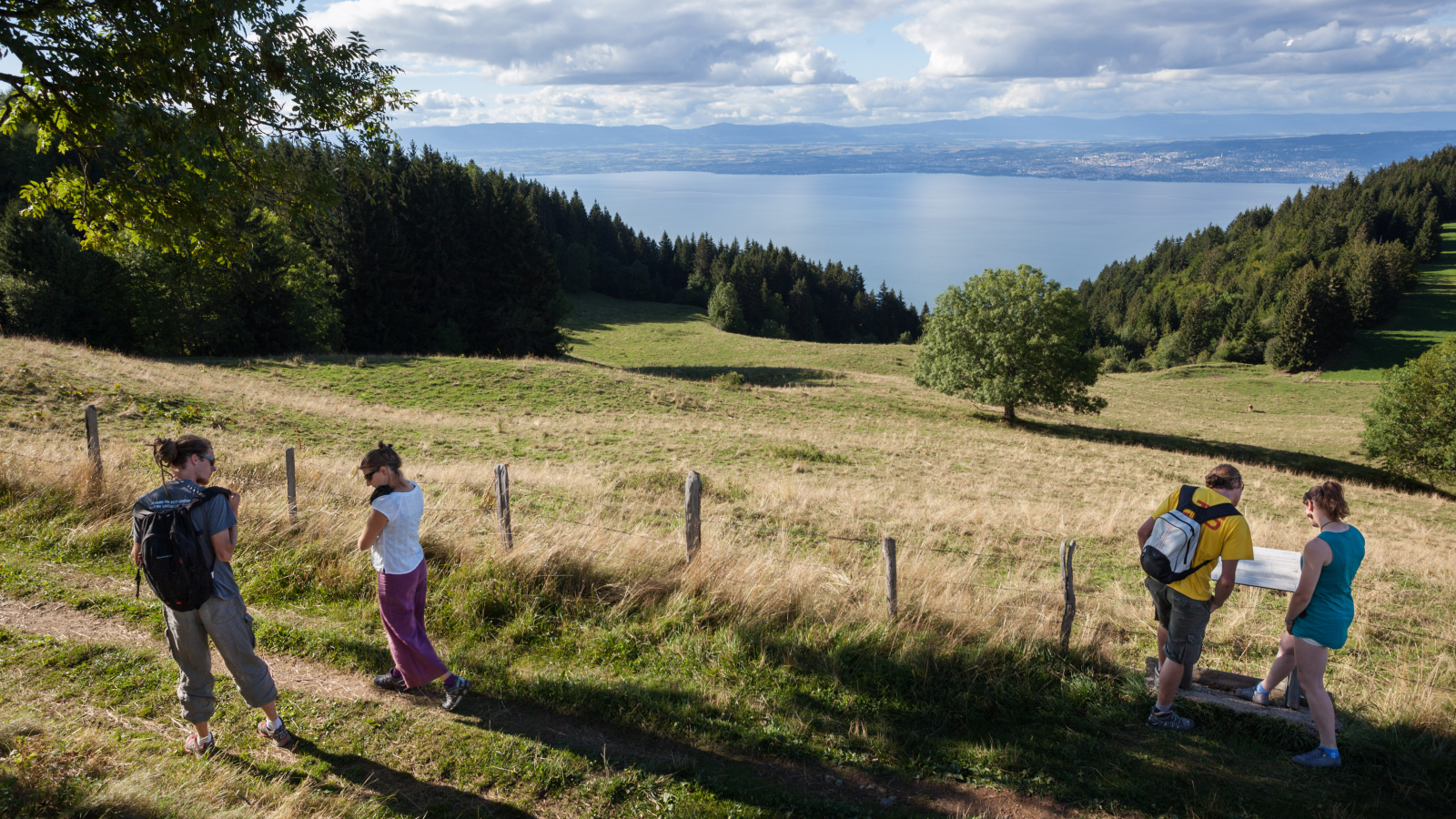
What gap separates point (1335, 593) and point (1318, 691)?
26.8 inches

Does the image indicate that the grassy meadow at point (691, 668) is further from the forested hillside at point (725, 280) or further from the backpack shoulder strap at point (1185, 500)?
the forested hillside at point (725, 280)

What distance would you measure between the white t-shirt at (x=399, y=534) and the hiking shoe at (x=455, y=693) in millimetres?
916

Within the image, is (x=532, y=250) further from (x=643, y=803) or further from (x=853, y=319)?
(x=853, y=319)

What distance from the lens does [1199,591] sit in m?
5.05

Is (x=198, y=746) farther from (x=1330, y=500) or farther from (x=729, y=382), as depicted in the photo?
(x=729, y=382)

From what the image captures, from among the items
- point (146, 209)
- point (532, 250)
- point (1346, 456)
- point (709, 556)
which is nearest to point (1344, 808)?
point (709, 556)

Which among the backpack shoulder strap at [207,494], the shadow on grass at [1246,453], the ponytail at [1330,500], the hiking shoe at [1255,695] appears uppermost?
the backpack shoulder strap at [207,494]

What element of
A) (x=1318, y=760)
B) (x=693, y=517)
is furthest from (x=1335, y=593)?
(x=693, y=517)

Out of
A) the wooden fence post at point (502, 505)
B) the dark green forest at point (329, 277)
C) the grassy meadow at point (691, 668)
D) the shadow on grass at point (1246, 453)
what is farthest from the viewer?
the shadow on grass at point (1246, 453)

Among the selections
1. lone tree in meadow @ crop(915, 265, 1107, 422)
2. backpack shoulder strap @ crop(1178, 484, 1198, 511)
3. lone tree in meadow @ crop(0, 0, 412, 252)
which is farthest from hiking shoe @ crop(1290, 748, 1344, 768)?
lone tree in meadow @ crop(915, 265, 1107, 422)

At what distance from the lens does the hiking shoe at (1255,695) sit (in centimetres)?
534

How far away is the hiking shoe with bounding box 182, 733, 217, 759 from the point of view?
429 cm

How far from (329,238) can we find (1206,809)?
4687 centimetres

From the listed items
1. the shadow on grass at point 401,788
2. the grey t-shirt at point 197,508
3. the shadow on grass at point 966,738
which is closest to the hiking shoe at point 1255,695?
the shadow on grass at point 966,738
